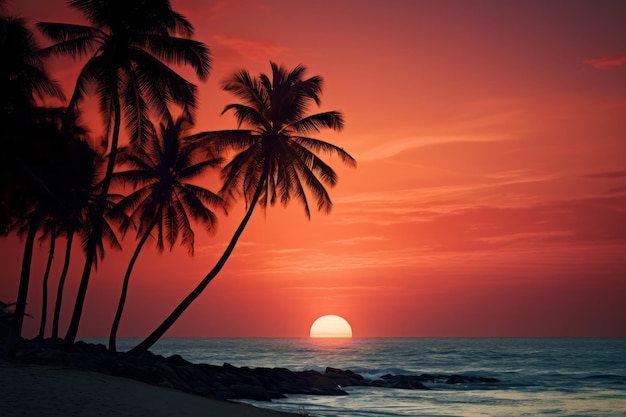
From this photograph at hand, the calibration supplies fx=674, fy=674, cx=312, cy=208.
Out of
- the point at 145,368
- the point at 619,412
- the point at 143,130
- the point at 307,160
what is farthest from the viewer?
the point at 307,160

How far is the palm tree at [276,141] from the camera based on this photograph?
33.3 metres

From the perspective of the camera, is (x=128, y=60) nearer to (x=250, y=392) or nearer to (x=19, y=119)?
(x=19, y=119)

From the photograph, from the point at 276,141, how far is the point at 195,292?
834cm

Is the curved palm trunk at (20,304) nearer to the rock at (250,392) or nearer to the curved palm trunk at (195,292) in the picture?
the curved palm trunk at (195,292)

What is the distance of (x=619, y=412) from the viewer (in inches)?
1249

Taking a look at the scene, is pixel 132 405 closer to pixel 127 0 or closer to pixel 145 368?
pixel 145 368

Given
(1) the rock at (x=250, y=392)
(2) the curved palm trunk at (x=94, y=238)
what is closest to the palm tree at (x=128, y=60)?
(2) the curved palm trunk at (x=94, y=238)

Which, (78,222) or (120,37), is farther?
(78,222)

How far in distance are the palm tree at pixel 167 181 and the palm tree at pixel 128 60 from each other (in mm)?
9522

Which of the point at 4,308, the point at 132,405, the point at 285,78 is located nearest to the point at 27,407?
the point at 132,405

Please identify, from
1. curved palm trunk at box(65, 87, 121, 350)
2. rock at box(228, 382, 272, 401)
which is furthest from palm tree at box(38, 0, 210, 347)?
rock at box(228, 382, 272, 401)

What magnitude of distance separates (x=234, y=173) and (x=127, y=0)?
387 inches

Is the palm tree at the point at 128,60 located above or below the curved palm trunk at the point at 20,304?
above

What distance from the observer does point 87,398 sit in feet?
52.7
